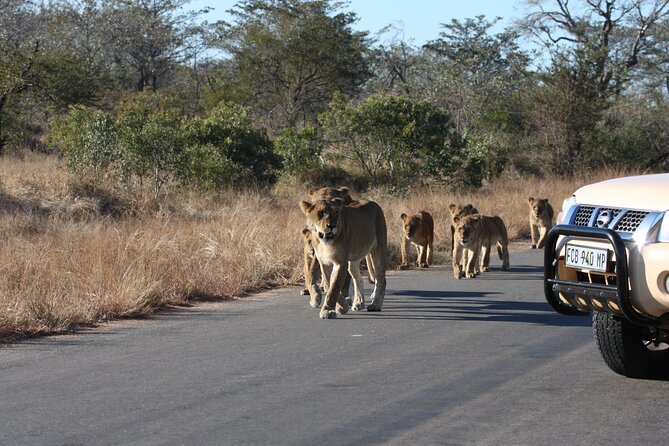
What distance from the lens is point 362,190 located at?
24.5 m

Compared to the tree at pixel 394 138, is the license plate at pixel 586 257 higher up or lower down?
lower down

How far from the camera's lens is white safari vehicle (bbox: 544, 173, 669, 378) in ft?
19.5

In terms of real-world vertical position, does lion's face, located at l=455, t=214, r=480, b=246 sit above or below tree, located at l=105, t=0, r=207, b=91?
below

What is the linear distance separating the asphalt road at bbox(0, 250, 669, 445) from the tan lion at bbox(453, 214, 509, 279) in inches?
106

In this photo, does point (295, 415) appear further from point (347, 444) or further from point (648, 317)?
point (648, 317)

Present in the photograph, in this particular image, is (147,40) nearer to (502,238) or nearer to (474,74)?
(474,74)

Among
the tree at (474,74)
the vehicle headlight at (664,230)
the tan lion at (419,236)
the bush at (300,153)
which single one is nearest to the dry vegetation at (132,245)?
the tan lion at (419,236)

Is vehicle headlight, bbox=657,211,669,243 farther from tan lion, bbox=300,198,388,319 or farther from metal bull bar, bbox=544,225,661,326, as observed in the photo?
tan lion, bbox=300,198,388,319

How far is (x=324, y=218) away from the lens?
9258mm

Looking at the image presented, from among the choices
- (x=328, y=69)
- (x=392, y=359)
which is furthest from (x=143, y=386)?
(x=328, y=69)

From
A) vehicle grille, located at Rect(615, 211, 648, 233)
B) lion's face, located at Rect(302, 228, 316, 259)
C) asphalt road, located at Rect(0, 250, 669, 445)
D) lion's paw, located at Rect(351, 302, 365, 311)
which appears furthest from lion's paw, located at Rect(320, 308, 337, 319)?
vehicle grille, located at Rect(615, 211, 648, 233)

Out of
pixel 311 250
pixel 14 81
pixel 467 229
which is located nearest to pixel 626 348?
pixel 311 250

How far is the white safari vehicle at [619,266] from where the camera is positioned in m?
5.94

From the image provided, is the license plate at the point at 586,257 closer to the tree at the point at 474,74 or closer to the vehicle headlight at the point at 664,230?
the vehicle headlight at the point at 664,230
